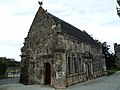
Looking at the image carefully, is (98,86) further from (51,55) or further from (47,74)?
(51,55)

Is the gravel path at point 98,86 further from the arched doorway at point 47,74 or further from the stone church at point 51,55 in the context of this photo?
the arched doorway at point 47,74

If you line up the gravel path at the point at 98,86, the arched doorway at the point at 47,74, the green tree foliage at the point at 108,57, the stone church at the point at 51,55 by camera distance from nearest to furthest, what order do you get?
the gravel path at the point at 98,86 → the stone church at the point at 51,55 → the arched doorway at the point at 47,74 → the green tree foliage at the point at 108,57

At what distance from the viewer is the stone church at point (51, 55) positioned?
18312 mm

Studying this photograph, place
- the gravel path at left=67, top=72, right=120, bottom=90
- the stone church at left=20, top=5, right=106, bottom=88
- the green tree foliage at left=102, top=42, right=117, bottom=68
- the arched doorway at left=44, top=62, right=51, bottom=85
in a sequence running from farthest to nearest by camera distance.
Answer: the green tree foliage at left=102, top=42, right=117, bottom=68 < the arched doorway at left=44, top=62, right=51, bottom=85 < the stone church at left=20, top=5, right=106, bottom=88 < the gravel path at left=67, top=72, right=120, bottom=90

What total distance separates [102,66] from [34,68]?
17.8 m

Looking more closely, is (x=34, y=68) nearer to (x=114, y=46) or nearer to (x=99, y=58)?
(x=99, y=58)

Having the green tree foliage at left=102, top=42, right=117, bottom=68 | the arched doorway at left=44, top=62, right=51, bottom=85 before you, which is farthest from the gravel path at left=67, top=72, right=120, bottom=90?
the green tree foliage at left=102, top=42, right=117, bottom=68

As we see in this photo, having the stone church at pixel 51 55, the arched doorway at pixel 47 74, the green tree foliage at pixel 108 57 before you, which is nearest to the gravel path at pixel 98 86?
the stone church at pixel 51 55

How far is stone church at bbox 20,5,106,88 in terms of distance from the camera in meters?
18.3

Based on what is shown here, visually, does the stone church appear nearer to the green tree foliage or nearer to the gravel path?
the gravel path

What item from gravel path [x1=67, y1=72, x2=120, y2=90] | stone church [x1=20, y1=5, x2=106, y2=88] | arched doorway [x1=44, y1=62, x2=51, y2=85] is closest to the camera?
gravel path [x1=67, y1=72, x2=120, y2=90]

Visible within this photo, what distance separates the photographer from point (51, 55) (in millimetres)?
A: 19188

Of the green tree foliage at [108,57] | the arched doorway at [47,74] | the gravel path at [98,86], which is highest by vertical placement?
the green tree foliage at [108,57]

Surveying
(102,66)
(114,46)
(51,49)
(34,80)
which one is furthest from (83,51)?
(114,46)
